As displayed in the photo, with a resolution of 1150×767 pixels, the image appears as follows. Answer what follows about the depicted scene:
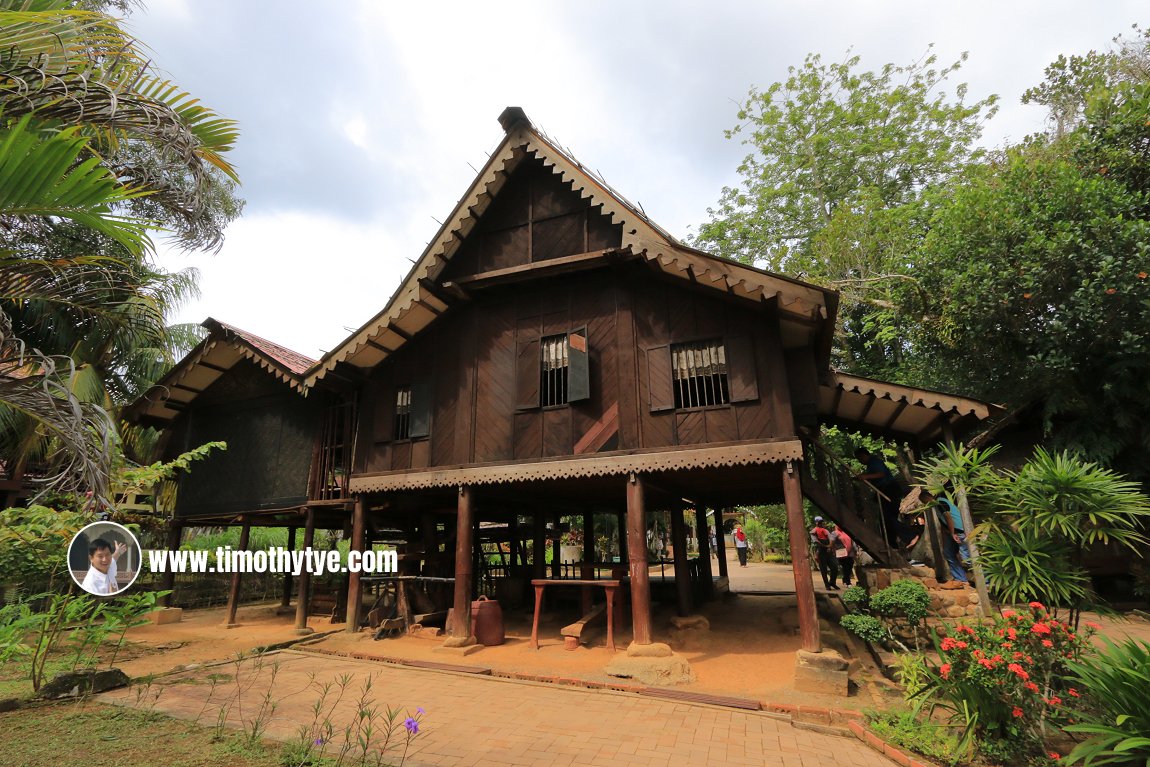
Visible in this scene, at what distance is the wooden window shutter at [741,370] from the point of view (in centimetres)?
945

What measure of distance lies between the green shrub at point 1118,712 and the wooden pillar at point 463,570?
28.6 ft

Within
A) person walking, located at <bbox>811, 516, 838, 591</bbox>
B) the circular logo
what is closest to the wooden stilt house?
Answer: person walking, located at <bbox>811, 516, 838, 591</bbox>

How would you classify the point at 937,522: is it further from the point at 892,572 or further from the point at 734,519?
the point at 734,519

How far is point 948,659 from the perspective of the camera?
18.6 ft

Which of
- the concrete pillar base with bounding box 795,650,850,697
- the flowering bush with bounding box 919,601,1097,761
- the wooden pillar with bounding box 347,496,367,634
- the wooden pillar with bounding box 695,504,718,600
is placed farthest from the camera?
the wooden pillar with bounding box 695,504,718,600

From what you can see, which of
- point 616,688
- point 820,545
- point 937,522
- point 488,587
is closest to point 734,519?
point 820,545

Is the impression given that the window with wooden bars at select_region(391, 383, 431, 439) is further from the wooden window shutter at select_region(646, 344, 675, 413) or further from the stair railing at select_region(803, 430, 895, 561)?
the stair railing at select_region(803, 430, 895, 561)

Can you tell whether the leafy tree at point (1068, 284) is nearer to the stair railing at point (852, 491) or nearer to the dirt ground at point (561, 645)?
the stair railing at point (852, 491)

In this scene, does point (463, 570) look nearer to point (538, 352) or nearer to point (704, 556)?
point (538, 352)

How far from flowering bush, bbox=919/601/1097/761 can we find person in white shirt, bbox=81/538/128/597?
8285mm

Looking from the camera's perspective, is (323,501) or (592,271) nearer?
(592,271)

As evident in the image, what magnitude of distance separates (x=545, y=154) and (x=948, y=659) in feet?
32.4

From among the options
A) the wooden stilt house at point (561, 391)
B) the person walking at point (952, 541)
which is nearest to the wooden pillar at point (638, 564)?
the wooden stilt house at point (561, 391)

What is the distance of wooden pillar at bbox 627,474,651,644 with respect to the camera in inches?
353
